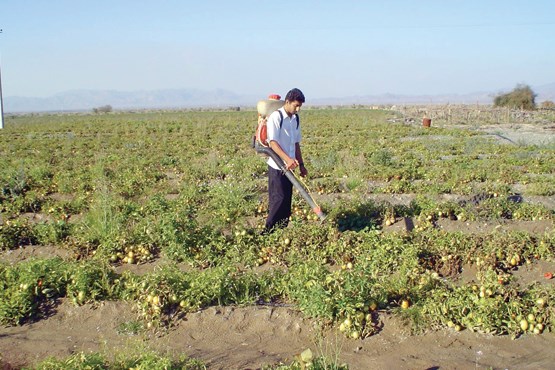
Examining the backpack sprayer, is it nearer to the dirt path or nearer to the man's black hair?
the man's black hair

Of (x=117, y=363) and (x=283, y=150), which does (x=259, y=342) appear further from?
(x=283, y=150)

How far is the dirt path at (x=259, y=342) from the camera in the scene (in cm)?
382

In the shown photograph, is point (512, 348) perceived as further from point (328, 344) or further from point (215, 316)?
point (215, 316)

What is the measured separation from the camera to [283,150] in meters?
5.91

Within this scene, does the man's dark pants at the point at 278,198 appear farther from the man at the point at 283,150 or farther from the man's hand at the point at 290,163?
the man's hand at the point at 290,163

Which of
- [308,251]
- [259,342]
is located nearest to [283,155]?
[308,251]

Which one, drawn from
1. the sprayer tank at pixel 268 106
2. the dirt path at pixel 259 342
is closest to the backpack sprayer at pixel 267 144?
the sprayer tank at pixel 268 106

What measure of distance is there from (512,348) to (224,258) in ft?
9.57

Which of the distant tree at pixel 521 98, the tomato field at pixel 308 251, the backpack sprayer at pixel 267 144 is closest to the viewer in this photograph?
the tomato field at pixel 308 251

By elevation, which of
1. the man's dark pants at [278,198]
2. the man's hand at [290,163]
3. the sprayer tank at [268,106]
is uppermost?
the sprayer tank at [268,106]

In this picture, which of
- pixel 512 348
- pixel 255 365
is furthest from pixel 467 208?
pixel 255 365

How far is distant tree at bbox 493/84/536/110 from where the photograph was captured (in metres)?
50.2

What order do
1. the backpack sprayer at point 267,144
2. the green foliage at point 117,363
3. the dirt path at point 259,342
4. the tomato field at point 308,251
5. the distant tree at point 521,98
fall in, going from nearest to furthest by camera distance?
the green foliage at point 117,363
the dirt path at point 259,342
the tomato field at point 308,251
the backpack sprayer at point 267,144
the distant tree at point 521,98

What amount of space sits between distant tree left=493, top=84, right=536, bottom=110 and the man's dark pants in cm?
4801
